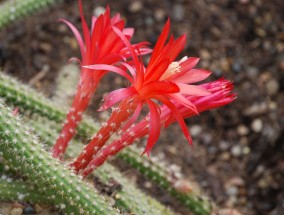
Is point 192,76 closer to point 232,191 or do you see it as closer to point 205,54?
point 232,191

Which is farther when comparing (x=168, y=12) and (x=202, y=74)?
(x=168, y=12)

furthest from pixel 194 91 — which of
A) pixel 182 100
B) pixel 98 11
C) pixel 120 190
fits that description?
pixel 98 11

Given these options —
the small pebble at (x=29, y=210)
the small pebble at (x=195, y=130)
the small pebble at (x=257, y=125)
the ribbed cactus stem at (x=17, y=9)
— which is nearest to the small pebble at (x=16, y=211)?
the small pebble at (x=29, y=210)

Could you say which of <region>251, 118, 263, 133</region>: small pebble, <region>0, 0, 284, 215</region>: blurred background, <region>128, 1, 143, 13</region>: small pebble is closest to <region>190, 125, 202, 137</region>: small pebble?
<region>0, 0, 284, 215</region>: blurred background

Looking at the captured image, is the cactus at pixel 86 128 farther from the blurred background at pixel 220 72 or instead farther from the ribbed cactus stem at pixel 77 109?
the blurred background at pixel 220 72

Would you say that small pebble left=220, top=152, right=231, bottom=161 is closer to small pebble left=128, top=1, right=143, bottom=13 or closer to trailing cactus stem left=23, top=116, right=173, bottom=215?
trailing cactus stem left=23, top=116, right=173, bottom=215

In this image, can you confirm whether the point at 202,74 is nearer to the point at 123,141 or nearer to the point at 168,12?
the point at 123,141

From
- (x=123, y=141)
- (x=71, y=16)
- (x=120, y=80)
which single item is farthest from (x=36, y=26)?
(x=123, y=141)
